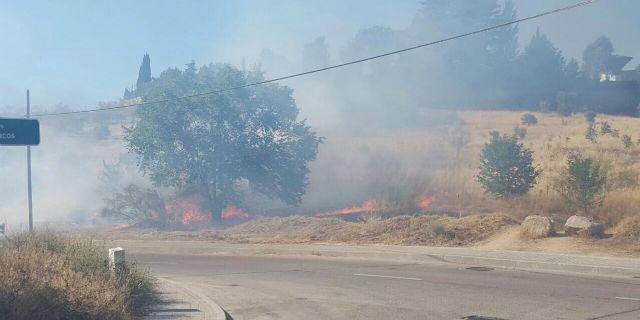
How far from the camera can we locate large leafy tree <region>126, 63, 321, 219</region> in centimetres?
3416

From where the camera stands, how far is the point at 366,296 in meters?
11.9

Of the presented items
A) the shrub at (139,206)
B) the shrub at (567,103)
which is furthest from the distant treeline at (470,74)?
the shrub at (139,206)

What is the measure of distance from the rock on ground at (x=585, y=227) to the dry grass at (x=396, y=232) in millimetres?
2520

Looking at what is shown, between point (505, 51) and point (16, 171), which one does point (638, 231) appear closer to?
point (16, 171)

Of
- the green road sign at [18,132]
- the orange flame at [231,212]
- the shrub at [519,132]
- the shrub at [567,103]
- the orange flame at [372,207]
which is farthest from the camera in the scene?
the shrub at [567,103]

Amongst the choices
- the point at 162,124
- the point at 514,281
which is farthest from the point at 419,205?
the point at 514,281

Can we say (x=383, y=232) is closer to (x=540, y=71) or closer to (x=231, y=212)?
(x=231, y=212)

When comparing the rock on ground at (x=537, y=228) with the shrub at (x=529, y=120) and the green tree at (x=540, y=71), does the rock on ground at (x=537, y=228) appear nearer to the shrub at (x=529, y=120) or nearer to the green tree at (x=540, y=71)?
the shrub at (x=529, y=120)

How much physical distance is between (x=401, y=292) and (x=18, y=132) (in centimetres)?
699

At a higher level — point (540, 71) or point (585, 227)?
point (540, 71)

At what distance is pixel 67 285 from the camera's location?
832 cm

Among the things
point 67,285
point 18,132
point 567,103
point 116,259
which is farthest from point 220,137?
point 567,103

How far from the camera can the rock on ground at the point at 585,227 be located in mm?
17594

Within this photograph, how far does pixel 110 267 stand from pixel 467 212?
20660 millimetres
